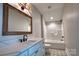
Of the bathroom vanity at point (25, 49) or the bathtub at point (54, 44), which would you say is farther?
the bathtub at point (54, 44)

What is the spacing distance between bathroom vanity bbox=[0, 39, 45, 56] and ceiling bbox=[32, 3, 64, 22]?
42 cm

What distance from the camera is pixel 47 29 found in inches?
60.8

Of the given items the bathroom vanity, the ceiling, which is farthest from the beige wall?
the bathroom vanity

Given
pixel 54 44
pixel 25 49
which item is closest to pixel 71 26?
pixel 54 44

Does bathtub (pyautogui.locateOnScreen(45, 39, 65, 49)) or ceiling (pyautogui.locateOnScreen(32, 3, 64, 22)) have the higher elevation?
ceiling (pyautogui.locateOnScreen(32, 3, 64, 22))

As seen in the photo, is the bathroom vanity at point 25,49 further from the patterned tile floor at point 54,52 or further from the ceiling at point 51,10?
the ceiling at point 51,10

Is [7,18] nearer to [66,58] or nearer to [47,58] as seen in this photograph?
[47,58]

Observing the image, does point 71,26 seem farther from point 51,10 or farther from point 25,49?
point 25,49

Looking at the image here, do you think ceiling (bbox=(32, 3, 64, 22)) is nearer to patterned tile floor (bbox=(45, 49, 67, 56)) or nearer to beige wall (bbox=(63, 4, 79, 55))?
beige wall (bbox=(63, 4, 79, 55))

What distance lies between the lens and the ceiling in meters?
1.45

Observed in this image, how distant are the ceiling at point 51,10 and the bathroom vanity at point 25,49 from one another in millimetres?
424

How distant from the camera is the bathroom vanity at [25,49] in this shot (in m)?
1.05

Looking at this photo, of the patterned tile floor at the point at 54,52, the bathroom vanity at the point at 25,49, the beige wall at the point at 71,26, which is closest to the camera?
the bathroom vanity at the point at 25,49

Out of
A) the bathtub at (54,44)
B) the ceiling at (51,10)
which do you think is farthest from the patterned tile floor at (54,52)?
the ceiling at (51,10)
